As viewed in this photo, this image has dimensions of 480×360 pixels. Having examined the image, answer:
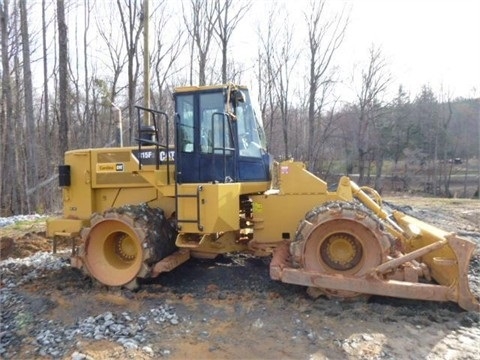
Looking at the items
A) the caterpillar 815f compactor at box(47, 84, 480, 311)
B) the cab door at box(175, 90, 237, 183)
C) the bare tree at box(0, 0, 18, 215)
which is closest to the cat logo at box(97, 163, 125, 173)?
the caterpillar 815f compactor at box(47, 84, 480, 311)

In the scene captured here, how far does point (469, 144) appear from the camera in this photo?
1783 inches

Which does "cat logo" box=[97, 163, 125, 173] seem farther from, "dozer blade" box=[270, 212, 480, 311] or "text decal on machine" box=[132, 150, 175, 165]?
"dozer blade" box=[270, 212, 480, 311]

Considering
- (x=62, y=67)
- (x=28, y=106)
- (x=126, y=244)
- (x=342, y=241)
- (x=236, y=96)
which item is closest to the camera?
(x=342, y=241)

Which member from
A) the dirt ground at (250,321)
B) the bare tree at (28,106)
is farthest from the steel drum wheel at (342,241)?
the bare tree at (28,106)

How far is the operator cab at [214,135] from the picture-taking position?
5766 mm

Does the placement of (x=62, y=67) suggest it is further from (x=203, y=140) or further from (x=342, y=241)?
(x=342, y=241)

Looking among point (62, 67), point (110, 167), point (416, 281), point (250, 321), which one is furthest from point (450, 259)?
point (62, 67)

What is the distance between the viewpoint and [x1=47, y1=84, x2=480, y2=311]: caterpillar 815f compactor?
16.0ft

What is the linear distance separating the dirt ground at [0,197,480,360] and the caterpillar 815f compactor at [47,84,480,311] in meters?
0.28

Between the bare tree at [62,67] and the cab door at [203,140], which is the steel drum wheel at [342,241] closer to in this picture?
the cab door at [203,140]

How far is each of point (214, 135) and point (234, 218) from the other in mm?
1169

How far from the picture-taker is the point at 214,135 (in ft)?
19.0

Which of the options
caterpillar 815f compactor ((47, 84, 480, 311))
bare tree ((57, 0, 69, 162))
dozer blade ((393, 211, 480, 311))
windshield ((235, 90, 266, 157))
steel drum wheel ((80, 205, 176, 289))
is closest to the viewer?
dozer blade ((393, 211, 480, 311))

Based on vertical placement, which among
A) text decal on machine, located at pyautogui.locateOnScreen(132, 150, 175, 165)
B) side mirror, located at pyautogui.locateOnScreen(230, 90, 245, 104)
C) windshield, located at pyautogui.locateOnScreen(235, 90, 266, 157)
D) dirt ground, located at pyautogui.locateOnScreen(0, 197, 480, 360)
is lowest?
dirt ground, located at pyautogui.locateOnScreen(0, 197, 480, 360)
